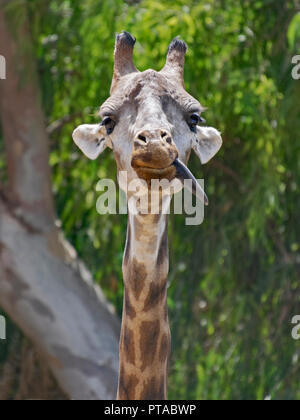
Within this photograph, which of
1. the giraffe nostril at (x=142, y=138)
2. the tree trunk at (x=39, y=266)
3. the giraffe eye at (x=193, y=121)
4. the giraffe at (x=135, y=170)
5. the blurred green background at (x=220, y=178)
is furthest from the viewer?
the tree trunk at (x=39, y=266)

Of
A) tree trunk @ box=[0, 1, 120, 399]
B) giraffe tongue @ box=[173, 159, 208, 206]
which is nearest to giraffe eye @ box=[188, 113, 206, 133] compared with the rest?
giraffe tongue @ box=[173, 159, 208, 206]

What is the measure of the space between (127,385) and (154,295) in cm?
41

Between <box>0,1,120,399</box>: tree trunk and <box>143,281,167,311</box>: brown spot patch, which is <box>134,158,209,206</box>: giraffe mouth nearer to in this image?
<box>143,281,167,311</box>: brown spot patch

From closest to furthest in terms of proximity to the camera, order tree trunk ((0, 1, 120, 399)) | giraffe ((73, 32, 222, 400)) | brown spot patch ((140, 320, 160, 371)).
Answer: giraffe ((73, 32, 222, 400)) → brown spot patch ((140, 320, 160, 371)) → tree trunk ((0, 1, 120, 399))

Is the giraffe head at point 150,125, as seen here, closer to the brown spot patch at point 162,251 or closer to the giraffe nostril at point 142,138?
the giraffe nostril at point 142,138

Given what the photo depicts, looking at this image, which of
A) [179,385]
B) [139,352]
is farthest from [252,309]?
[139,352]

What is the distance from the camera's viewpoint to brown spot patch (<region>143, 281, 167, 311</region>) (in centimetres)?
348

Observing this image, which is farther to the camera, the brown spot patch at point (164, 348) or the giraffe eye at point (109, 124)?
the brown spot patch at point (164, 348)

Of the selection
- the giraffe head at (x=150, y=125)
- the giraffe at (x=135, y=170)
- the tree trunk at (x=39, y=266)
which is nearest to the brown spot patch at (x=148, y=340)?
the giraffe at (x=135, y=170)

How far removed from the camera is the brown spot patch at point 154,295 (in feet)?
11.4

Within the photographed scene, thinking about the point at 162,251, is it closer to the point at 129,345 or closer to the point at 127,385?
the point at 129,345

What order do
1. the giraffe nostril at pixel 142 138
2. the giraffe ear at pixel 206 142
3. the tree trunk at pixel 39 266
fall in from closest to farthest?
the giraffe nostril at pixel 142 138
the giraffe ear at pixel 206 142
the tree trunk at pixel 39 266

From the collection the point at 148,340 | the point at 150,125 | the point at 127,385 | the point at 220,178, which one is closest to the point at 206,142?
the point at 150,125

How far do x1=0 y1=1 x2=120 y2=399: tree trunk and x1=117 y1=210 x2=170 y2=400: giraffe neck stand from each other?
10.5ft
